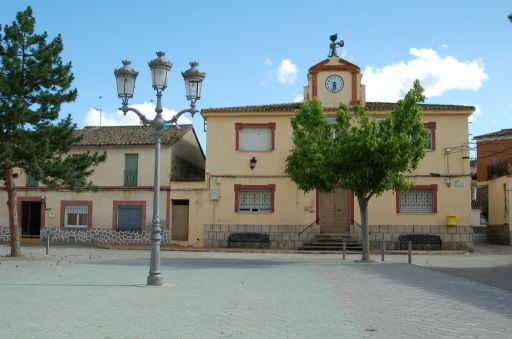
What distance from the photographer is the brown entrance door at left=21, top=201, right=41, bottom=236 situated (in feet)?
106

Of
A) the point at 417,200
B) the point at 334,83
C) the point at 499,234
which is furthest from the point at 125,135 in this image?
the point at 499,234

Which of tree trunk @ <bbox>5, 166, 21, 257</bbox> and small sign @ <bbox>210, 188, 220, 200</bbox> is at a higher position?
small sign @ <bbox>210, 188, 220, 200</bbox>

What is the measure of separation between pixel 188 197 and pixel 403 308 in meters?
20.5

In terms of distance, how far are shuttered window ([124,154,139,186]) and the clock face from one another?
10.6 metres

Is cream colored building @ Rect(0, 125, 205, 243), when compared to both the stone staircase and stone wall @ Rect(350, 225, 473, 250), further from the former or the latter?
stone wall @ Rect(350, 225, 473, 250)

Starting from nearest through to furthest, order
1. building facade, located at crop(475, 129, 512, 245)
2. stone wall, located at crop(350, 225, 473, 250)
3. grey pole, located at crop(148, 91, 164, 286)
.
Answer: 1. grey pole, located at crop(148, 91, 164, 286)
2. stone wall, located at crop(350, 225, 473, 250)
3. building facade, located at crop(475, 129, 512, 245)

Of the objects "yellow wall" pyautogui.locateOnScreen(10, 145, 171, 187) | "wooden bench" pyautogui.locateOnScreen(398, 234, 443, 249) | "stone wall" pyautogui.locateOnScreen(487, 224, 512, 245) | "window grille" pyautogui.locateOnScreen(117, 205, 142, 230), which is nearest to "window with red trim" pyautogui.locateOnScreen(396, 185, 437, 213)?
"wooden bench" pyautogui.locateOnScreen(398, 234, 443, 249)

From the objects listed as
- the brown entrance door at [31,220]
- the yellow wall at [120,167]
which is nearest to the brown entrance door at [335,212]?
the yellow wall at [120,167]

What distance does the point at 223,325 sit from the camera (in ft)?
25.5

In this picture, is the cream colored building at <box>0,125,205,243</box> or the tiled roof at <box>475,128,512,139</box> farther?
the tiled roof at <box>475,128,512,139</box>

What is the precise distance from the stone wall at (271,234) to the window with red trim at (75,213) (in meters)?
6.89

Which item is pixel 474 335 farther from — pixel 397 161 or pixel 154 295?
pixel 397 161

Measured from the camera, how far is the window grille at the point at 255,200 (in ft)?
93.5

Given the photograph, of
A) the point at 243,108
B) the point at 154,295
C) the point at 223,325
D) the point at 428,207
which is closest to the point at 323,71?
the point at 243,108
